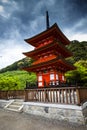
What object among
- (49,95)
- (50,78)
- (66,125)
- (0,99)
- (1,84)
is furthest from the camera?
(1,84)

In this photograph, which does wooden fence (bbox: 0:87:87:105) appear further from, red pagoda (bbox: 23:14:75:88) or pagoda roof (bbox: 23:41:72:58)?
pagoda roof (bbox: 23:41:72:58)

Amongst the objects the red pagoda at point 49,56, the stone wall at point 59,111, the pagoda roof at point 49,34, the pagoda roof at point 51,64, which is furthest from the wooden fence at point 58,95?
the pagoda roof at point 49,34

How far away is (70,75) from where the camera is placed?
2139 cm

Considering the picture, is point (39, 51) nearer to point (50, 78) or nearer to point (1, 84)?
point (50, 78)

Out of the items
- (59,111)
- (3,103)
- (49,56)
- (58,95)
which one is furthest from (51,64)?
(3,103)

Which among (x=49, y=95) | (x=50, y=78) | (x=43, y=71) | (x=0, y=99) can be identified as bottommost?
(x=0, y=99)

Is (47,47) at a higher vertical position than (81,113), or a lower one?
higher

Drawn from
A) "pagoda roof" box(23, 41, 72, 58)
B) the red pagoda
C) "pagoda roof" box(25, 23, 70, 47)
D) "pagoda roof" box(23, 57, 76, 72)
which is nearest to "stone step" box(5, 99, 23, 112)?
the red pagoda

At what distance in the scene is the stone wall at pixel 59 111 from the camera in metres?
7.17

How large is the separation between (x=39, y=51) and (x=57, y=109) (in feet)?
27.3

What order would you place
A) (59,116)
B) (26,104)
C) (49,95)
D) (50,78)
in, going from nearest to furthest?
1. (59,116)
2. (49,95)
3. (26,104)
4. (50,78)

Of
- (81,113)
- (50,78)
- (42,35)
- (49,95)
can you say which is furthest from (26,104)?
(42,35)

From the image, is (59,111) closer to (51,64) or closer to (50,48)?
(51,64)

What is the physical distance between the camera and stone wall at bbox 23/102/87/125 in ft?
23.5
